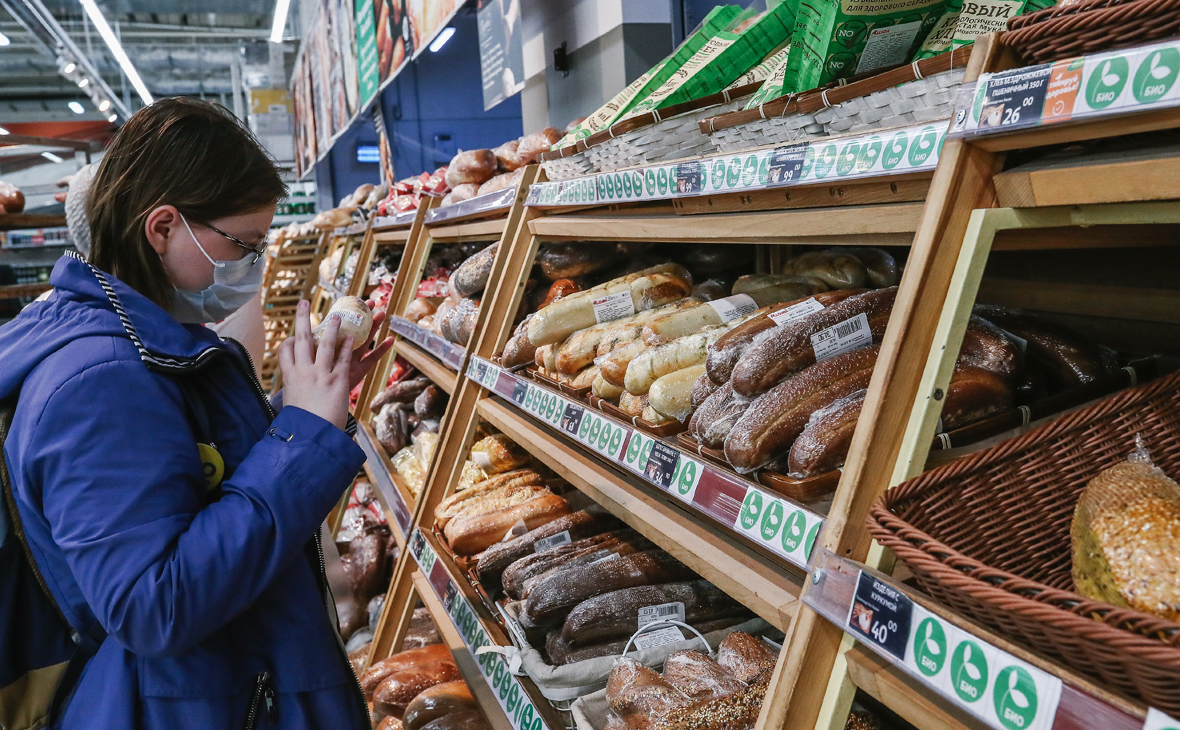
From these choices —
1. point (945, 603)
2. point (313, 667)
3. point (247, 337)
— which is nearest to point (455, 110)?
point (247, 337)

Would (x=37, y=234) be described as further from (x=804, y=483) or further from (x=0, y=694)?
(x=804, y=483)

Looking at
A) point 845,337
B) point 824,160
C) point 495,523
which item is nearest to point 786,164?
point 824,160

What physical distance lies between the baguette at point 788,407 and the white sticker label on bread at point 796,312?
0.13m

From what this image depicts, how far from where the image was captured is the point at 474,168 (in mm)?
3191

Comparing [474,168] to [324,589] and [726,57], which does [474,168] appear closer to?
[726,57]

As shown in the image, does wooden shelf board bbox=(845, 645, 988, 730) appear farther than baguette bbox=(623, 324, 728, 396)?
No

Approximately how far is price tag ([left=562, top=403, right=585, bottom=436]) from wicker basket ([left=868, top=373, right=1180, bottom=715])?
2.87 feet

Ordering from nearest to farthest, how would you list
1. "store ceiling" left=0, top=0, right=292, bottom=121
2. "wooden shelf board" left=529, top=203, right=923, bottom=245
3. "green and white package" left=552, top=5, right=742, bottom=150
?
"wooden shelf board" left=529, top=203, right=923, bottom=245 → "green and white package" left=552, top=5, right=742, bottom=150 → "store ceiling" left=0, top=0, right=292, bottom=121

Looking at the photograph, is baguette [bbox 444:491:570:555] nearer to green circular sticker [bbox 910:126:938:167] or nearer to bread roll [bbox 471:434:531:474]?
bread roll [bbox 471:434:531:474]

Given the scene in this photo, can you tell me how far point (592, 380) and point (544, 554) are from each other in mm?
429

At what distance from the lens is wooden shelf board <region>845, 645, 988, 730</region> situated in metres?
0.75

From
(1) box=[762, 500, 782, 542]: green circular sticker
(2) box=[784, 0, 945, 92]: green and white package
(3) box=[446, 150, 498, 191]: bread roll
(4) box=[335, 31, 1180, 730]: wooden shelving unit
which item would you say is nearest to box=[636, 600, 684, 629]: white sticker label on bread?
(4) box=[335, 31, 1180, 730]: wooden shelving unit

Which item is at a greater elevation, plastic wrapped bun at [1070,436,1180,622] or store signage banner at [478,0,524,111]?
store signage banner at [478,0,524,111]

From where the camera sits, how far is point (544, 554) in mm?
1861
